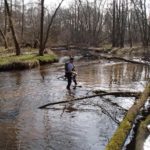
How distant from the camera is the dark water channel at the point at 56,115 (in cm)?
1082

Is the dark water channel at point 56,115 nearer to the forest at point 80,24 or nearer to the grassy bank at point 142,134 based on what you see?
the grassy bank at point 142,134

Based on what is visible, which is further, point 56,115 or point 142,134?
point 56,115

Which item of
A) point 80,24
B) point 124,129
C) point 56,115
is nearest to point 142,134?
point 124,129

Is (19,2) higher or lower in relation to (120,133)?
higher

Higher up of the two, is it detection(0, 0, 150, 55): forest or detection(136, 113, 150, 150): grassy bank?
detection(0, 0, 150, 55): forest

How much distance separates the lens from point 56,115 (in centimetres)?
1376

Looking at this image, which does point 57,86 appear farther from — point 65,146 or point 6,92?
point 65,146

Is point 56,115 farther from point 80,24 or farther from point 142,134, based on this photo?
point 80,24

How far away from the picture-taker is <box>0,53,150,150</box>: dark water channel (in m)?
10.8

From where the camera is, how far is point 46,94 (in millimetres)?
18141

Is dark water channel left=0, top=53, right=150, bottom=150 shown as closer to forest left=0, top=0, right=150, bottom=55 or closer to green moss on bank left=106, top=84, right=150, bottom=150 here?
green moss on bank left=106, top=84, right=150, bottom=150

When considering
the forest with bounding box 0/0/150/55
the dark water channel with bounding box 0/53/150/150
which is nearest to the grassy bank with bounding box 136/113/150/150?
the dark water channel with bounding box 0/53/150/150

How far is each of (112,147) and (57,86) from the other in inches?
468

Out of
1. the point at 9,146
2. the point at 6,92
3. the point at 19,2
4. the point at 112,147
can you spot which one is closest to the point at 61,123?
the point at 9,146
